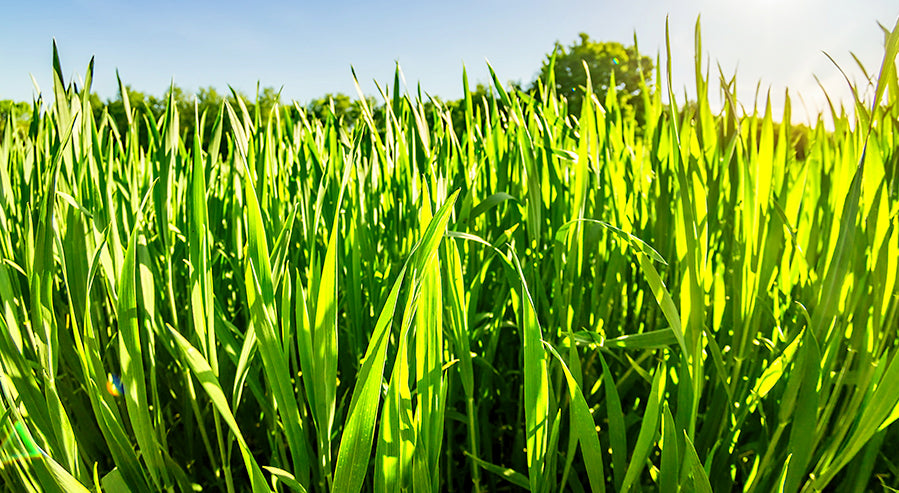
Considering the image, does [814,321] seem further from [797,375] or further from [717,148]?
[717,148]

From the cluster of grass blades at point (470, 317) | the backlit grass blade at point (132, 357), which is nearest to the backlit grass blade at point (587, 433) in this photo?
the cluster of grass blades at point (470, 317)

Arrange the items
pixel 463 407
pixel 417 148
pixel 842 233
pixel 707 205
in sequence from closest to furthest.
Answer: pixel 842 233 < pixel 707 205 < pixel 463 407 < pixel 417 148

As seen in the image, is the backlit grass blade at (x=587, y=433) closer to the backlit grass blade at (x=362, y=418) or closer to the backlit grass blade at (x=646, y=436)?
the backlit grass blade at (x=646, y=436)

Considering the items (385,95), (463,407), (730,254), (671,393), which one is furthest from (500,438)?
(385,95)

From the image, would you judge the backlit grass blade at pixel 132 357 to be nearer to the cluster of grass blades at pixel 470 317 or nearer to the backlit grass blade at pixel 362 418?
the cluster of grass blades at pixel 470 317

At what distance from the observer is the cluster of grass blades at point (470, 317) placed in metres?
0.38

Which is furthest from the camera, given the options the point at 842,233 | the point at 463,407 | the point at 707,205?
the point at 463,407

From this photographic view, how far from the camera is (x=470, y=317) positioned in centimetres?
56

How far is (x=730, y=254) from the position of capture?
0.57 m

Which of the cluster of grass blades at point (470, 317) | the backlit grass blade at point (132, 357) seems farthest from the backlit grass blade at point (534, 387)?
the backlit grass blade at point (132, 357)

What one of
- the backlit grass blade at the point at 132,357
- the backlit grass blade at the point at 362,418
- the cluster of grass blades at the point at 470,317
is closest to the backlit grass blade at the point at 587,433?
the cluster of grass blades at the point at 470,317

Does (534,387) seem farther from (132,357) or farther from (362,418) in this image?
(132,357)

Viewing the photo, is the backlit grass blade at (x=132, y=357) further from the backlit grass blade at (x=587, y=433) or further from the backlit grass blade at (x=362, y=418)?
the backlit grass blade at (x=587, y=433)

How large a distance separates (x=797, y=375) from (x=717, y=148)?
0.24 meters
